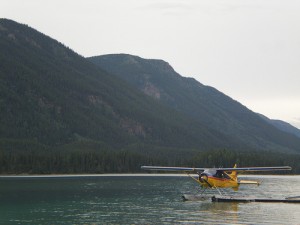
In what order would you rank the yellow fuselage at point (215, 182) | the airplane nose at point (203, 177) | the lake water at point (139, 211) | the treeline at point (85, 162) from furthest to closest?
1. the treeline at point (85, 162)
2. the yellow fuselage at point (215, 182)
3. the airplane nose at point (203, 177)
4. the lake water at point (139, 211)

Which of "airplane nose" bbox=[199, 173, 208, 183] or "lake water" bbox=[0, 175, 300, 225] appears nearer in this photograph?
"lake water" bbox=[0, 175, 300, 225]

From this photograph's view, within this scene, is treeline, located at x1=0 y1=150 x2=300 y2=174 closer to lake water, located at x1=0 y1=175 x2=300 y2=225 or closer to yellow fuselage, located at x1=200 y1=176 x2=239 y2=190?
lake water, located at x1=0 y1=175 x2=300 y2=225

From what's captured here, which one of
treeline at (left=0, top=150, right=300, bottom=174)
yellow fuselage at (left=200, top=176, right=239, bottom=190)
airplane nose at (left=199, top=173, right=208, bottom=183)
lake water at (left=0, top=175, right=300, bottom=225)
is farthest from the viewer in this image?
treeline at (left=0, top=150, right=300, bottom=174)

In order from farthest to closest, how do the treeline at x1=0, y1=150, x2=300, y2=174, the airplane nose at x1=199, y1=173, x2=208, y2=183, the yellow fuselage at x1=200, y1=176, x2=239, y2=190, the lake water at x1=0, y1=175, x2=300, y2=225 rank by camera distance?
1. the treeline at x1=0, y1=150, x2=300, y2=174
2. the yellow fuselage at x1=200, y1=176, x2=239, y2=190
3. the airplane nose at x1=199, y1=173, x2=208, y2=183
4. the lake water at x1=0, y1=175, x2=300, y2=225

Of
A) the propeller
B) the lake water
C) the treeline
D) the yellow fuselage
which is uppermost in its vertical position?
the treeline

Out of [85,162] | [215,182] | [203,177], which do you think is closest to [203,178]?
[203,177]

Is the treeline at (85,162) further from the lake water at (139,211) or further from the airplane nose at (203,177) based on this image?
the airplane nose at (203,177)

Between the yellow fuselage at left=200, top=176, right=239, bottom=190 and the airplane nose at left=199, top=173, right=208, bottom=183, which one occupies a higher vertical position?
the airplane nose at left=199, top=173, right=208, bottom=183

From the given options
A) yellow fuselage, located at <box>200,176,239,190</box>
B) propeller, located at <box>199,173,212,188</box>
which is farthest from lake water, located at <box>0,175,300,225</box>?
propeller, located at <box>199,173,212,188</box>

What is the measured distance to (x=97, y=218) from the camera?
5081 centimetres

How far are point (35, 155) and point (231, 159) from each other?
218ft

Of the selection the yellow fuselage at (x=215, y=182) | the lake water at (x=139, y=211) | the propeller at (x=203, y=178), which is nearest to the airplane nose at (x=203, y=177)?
the propeller at (x=203, y=178)

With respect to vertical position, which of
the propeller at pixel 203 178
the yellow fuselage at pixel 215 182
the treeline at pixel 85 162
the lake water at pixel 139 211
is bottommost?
the lake water at pixel 139 211

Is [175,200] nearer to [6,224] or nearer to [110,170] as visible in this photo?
[6,224]
